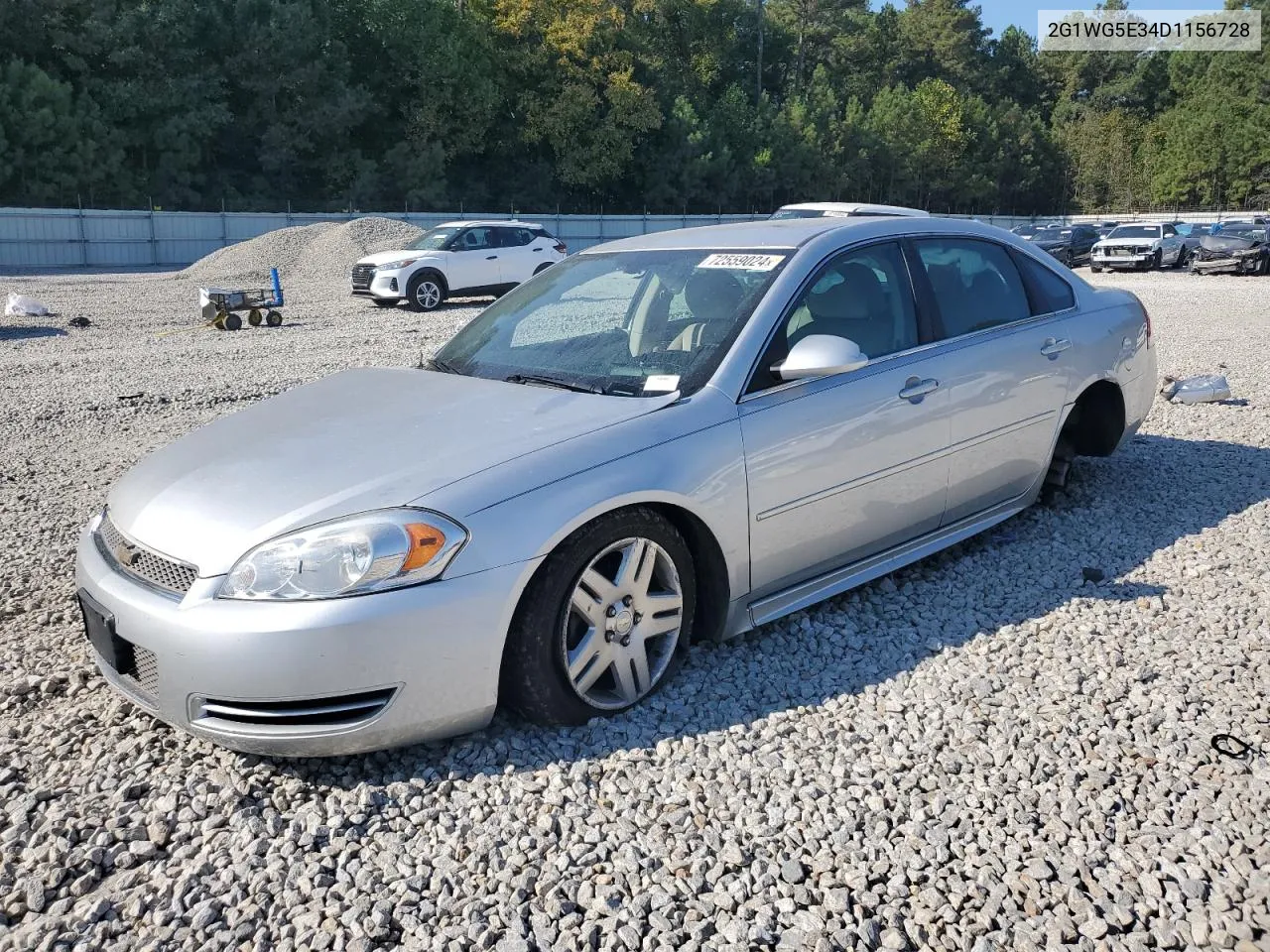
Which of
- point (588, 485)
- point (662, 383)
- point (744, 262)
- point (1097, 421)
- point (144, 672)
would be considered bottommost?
point (144, 672)

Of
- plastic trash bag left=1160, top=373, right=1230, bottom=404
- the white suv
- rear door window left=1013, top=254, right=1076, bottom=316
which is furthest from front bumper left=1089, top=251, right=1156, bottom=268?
rear door window left=1013, top=254, right=1076, bottom=316

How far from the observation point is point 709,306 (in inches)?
151

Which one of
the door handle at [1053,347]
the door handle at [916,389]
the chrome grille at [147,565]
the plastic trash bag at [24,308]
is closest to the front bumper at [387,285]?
the plastic trash bag at [24,308]

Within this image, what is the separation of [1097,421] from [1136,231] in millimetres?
30917

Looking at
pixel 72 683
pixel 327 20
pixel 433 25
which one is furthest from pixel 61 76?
pixel 72 683

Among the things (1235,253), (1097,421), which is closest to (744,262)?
→ (1097,421)

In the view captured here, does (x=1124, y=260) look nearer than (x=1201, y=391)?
No

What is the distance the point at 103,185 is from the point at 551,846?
4643 centimetres

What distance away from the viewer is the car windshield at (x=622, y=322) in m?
3.63

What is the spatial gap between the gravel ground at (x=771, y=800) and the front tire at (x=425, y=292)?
14.3 metres

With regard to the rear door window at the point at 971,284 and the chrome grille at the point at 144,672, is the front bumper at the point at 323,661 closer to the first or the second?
the chrome grille at the point at 144,672

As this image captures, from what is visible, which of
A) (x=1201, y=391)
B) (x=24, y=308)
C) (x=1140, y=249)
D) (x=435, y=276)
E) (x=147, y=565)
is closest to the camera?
(x=147, y=565)

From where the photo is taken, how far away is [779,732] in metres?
3.18

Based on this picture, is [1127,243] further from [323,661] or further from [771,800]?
[323,661]
